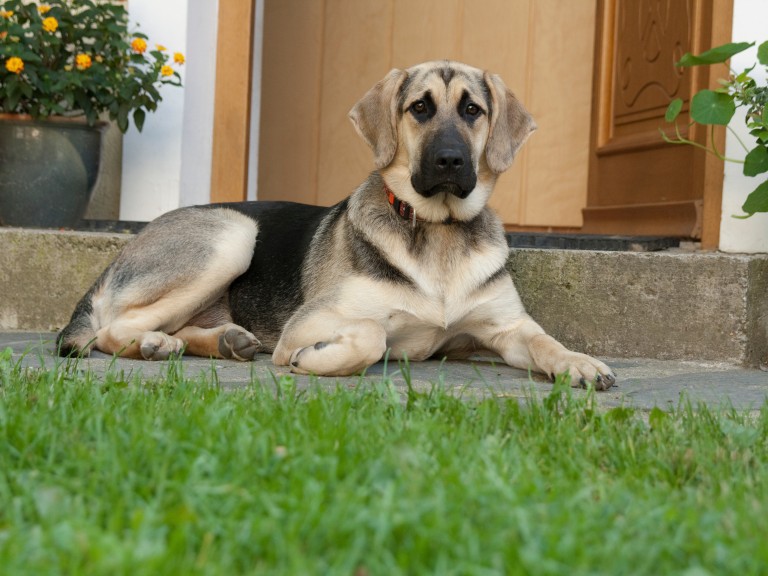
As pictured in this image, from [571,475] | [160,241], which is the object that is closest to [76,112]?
[160,241]

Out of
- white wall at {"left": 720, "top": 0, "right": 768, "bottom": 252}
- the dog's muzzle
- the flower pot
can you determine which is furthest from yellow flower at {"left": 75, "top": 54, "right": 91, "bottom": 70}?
white wall at {"left": 720, "top": 0, "right": 768, "bottom": 252}

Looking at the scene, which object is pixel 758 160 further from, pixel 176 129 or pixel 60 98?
pixel 60 98

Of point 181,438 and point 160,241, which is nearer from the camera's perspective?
point 181,438

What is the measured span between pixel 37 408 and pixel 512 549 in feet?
4.50

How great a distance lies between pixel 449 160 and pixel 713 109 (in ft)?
4.14

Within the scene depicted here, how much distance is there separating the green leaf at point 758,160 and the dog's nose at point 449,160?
1.37 meters

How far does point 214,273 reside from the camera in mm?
4258

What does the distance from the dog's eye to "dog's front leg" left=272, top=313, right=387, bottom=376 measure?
965mm

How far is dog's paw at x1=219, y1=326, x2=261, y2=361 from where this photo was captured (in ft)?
12.9

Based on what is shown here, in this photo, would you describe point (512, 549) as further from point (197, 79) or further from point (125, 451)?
point (197, 79)

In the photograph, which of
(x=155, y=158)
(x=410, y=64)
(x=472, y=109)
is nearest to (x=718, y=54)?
(x=472, y=109)

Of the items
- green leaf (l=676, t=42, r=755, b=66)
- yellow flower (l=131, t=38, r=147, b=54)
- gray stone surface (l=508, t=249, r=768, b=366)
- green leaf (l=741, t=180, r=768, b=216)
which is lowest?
gray stone surface (l=508, t=249, r=768, b=366)

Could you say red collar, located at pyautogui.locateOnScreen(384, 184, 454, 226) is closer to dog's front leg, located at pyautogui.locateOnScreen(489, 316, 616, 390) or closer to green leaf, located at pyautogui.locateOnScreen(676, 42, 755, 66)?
dog's front leg, located at pyautogui.locateOnScreen(489, 316, 616, 390)

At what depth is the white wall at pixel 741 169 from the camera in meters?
4.45
